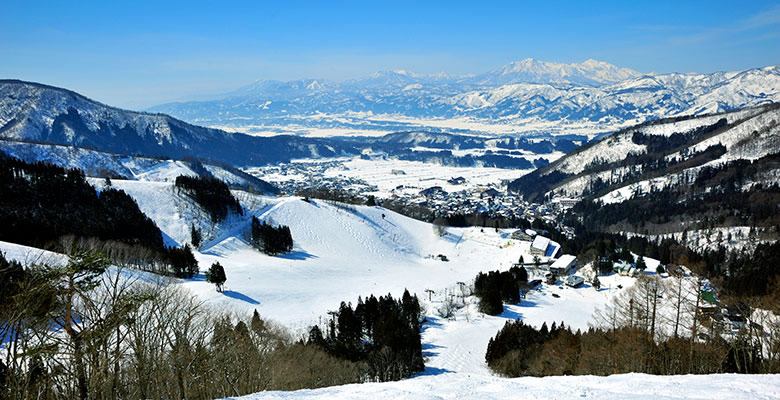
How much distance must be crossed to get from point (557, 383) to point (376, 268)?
146 ft

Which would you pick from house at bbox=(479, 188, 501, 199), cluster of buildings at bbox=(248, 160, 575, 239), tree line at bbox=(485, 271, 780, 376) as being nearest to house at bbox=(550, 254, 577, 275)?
tree line at bbox=(485, 271, 780, 376)

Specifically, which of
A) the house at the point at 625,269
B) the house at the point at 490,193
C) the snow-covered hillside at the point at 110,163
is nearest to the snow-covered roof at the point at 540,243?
the house at the point at 625,269

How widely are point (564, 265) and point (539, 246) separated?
8.84m

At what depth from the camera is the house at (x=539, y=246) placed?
65688 millimetres

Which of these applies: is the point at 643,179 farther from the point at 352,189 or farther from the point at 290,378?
the point at 290,378

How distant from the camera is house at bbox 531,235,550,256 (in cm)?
6569

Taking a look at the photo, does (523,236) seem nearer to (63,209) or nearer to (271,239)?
(271,239)

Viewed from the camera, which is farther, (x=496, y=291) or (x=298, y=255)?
(x=298, y=255)

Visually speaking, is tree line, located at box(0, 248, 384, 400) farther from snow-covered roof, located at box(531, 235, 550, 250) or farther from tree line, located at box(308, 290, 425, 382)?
snow-covered roof, located at box(531, 235, 550, 250)

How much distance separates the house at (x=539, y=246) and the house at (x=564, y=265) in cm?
459

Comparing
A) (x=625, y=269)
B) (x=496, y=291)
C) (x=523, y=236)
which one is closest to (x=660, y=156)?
(x=523, y=236)

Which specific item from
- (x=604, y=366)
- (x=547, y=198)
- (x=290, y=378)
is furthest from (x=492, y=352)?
(x=547, y=198)

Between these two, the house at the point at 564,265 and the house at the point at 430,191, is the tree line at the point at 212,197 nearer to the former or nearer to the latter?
the house at the point at 564,265

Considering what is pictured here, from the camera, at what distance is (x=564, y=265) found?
2297 inches
